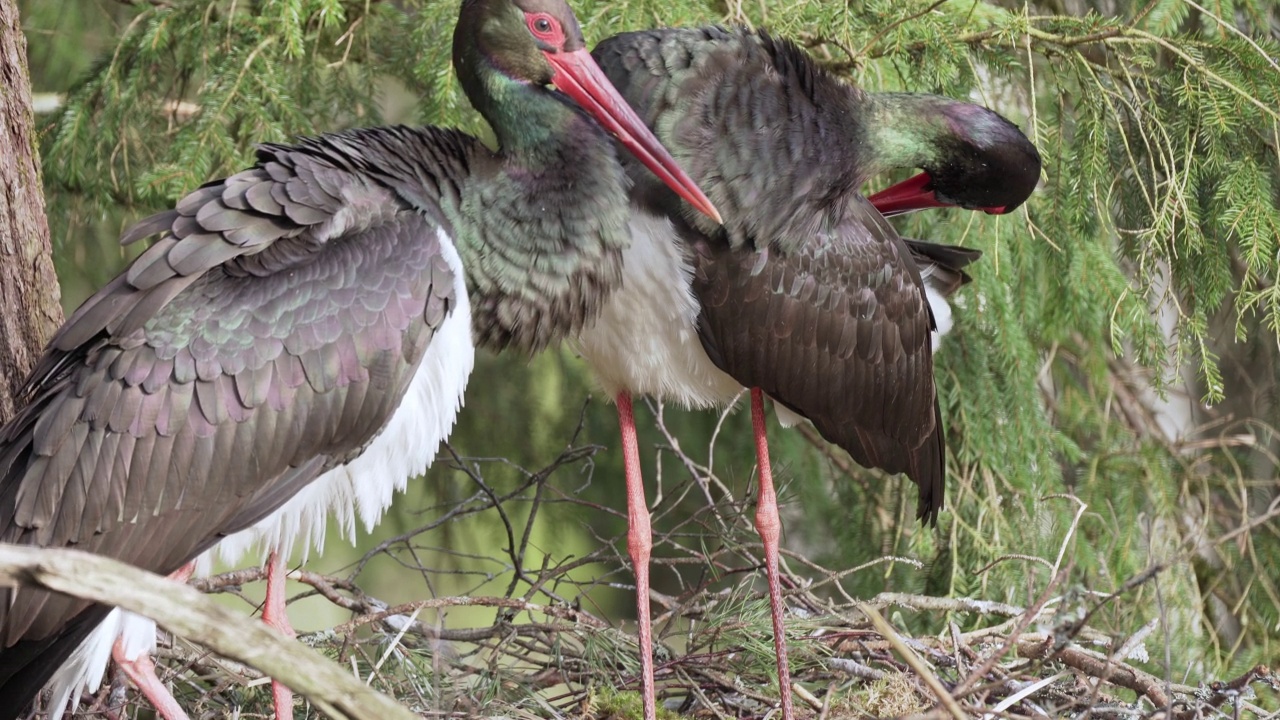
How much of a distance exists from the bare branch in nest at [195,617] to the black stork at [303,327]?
1.02m

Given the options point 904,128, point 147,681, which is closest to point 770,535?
point 904,128

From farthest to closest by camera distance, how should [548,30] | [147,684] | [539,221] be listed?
[548,30], [539,221], [147,684]

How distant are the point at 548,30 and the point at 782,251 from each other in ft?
2.57

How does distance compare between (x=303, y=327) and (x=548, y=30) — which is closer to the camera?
(x=303, y=327)

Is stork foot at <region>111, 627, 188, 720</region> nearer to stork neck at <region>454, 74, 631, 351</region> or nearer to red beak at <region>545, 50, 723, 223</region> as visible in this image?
stork neck at <region>454, 74, 631, 351</region>

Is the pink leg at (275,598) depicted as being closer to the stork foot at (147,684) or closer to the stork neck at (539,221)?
the stork foot at (147,684)

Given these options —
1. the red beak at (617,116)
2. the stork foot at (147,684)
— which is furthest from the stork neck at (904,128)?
the stork foot at (147,684)

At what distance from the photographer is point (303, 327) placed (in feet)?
9.48

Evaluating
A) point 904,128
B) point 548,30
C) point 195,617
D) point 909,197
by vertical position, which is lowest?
point 909,197

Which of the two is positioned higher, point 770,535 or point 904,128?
point 904,128

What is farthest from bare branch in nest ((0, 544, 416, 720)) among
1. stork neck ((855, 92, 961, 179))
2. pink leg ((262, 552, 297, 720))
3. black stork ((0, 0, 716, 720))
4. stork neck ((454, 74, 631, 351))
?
stork neck ((855, 92, 961, 179))

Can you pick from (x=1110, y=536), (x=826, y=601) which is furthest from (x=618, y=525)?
(x=1110, y=536)

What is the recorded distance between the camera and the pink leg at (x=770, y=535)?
11.5ft

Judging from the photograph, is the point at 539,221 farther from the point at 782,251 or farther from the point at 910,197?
the point at 910,197
